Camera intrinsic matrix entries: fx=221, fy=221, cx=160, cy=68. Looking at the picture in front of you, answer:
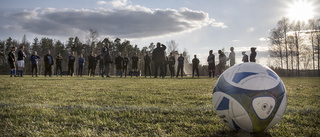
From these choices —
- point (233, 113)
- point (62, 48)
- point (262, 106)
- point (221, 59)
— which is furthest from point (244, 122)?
point (62, 48)

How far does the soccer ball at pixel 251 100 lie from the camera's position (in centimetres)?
221

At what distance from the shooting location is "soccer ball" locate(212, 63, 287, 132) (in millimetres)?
2209

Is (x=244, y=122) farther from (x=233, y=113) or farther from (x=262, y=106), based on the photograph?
(x=262, y=106)

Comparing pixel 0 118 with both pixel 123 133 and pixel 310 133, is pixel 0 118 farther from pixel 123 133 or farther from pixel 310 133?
pixel 310 133

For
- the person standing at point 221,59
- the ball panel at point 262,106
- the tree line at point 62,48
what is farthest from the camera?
the tree line at point 62,48

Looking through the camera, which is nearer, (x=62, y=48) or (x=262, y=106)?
(x=262, y=106)

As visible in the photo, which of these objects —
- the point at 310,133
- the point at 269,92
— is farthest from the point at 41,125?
the point at 310,133

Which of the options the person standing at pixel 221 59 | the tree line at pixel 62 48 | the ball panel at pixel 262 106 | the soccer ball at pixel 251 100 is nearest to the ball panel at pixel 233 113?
the soccer ball at pixel 251 100

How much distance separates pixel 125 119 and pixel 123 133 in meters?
0.59

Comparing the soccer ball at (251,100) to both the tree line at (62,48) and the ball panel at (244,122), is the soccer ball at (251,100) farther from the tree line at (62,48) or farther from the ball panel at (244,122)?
the tree line at (62,48)

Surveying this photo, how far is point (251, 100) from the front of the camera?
2207mm

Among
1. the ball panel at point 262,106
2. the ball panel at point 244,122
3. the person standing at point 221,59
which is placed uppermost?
the person standing at point 221,59

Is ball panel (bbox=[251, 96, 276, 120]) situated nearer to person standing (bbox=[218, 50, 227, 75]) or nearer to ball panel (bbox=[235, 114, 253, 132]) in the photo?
ball panel (bbox=[235, 114, 253, 132])

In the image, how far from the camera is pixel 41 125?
2.66 m
